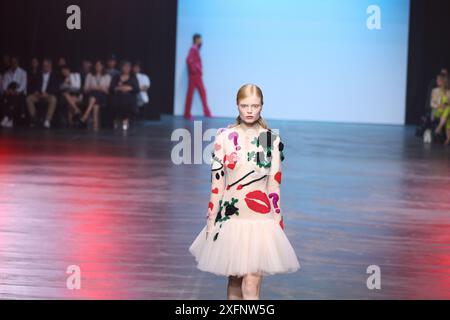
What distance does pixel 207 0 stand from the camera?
18875 mm

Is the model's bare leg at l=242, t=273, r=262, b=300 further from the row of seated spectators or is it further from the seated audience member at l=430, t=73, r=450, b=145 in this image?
the row of seated spectators

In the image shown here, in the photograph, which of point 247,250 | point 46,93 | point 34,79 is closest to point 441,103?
point 46,93

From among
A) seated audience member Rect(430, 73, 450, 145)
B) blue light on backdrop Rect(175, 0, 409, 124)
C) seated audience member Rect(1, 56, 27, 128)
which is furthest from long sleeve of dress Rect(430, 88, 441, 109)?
seated audience member Rect(1, 56, 27, 128)

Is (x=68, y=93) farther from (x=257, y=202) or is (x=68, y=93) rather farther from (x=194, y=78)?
(x=257, y=202)

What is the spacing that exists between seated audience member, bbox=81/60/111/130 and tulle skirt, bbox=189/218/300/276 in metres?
10.6

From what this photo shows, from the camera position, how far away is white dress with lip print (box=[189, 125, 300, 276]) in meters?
3.89

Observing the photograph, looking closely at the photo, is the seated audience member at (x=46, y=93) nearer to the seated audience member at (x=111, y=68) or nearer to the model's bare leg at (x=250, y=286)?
the seated audience member at (x=111, y=68)

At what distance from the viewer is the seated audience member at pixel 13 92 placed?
562 inches

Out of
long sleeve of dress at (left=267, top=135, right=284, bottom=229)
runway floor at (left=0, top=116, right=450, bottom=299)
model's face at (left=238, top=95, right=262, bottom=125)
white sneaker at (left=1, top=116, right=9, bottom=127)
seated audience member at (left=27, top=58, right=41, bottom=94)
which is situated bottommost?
runway floor at (left=0, top=116, right=450, bottom=299)

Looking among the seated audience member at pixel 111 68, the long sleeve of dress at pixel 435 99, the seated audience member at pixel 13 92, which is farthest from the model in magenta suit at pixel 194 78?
the long sleeve of dress at pixel 435 99

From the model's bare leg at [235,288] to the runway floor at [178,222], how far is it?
498 millimetres
